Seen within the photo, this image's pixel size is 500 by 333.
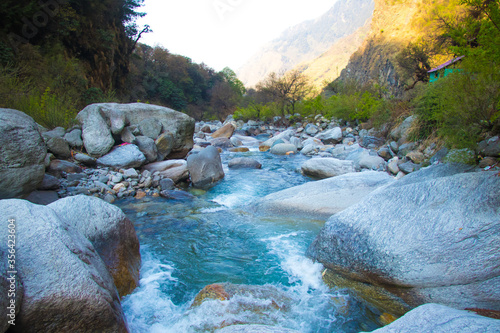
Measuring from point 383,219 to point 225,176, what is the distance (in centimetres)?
622

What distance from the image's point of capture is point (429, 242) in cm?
278

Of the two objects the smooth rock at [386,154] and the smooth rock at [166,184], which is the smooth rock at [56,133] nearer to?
the smooth rock at [166,184]

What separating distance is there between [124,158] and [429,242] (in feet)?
→ 23.9

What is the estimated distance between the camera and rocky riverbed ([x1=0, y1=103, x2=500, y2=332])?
2.57 m

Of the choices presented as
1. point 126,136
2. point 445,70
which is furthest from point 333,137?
point 126,136

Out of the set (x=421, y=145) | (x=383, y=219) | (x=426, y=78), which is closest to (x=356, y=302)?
(x=383, y=219)

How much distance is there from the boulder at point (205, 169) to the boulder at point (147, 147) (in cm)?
118

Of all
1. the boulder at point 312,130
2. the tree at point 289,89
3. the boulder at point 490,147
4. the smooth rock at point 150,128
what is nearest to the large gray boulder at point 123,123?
the smooth rock at point 150,128

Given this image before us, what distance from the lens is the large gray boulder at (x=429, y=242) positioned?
2529 mm

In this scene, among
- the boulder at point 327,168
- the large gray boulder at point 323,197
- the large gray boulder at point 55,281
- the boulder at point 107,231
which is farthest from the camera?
the boulder at point 327,168

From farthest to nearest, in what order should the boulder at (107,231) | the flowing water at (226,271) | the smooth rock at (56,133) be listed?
the smooth rock at (56,133), the boulder at (107,231), the flowing water at (226,271)

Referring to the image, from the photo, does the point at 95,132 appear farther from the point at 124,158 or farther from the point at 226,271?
the point at 226,271

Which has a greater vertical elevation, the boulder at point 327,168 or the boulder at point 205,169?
the boulder at point 327,168

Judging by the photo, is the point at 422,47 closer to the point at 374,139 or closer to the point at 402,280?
the point at 374,139
